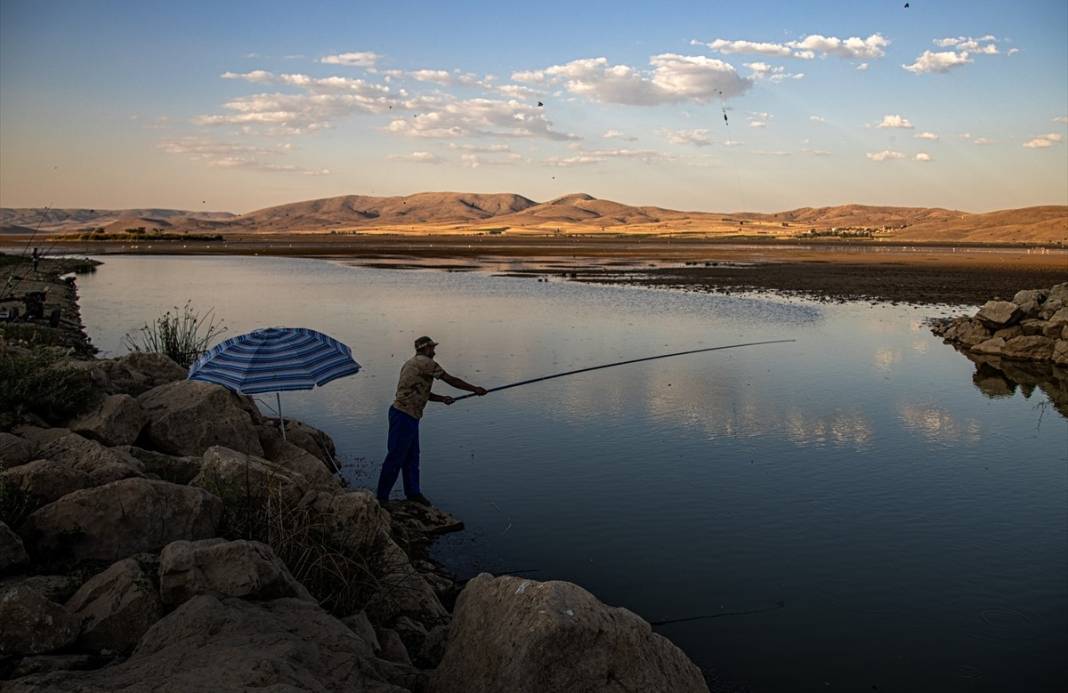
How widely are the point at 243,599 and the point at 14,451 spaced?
11.8 ft

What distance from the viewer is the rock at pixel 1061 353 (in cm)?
2209

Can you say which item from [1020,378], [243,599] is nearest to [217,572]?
[243,599]

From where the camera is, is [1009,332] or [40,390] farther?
[1009,332]

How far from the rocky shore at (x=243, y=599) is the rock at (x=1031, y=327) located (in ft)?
72.0

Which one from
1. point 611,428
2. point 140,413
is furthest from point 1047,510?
point 140,413

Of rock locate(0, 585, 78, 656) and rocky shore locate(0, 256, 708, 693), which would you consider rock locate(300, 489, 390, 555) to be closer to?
rocky shore locate(0, 256, 708, 693)

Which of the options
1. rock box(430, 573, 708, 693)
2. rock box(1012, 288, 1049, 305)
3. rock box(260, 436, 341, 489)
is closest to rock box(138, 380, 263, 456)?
rock box(260, 436, 341, 489)

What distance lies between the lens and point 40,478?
640cm

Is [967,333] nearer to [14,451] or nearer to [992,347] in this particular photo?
[992,347]

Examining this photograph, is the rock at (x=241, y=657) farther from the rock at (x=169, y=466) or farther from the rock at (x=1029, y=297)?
the rock at (x=1029, y=297)

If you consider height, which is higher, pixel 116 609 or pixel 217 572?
pixel 217 572

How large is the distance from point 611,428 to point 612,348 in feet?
28.3

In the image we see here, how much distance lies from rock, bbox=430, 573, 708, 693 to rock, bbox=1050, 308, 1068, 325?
23.0m

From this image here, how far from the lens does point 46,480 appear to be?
6426 mm
